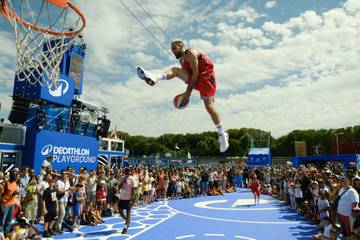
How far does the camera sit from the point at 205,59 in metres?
4.43

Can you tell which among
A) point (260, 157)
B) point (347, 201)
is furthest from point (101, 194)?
point (260, 157)

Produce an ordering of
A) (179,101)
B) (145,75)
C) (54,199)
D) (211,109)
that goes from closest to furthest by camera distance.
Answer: (145,75) → (211,109) → (179,101) → (54,199)

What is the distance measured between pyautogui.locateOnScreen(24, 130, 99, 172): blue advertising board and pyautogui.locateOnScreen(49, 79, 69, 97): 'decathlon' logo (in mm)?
2368

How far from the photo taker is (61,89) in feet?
61.1

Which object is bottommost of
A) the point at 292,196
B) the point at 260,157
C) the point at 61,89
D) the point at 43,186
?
the point at 292,196

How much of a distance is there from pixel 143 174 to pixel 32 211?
814 centimetres

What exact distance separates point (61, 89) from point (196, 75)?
636 inches

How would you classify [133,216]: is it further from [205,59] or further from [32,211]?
[205,59]

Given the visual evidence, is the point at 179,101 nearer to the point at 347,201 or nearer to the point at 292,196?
the point at 347,201

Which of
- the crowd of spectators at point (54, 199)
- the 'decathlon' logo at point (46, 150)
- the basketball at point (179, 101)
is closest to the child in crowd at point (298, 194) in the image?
the crowd of spectators at point (54, 199)

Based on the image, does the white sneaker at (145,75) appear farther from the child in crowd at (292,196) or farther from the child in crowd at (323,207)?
the child in crowd at (292,196)

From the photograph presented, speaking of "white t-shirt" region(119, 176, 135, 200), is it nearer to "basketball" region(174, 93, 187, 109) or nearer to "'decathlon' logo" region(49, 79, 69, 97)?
"basketball" region(174, 93, 187, 109)

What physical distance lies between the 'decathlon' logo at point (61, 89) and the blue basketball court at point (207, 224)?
8.20 meters

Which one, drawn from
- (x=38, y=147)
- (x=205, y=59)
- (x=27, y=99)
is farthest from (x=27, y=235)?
(x=27, y=99)
